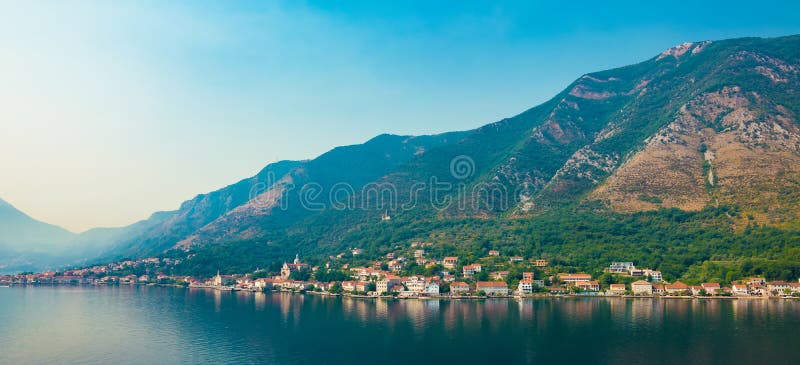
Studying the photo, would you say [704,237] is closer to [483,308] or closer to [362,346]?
[483,308]

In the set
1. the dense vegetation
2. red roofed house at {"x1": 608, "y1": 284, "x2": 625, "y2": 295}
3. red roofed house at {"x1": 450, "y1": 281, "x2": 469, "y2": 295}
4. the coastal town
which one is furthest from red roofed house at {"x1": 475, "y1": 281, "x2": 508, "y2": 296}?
red roofed house at {"x1": 608, "y1": 284, "x2": 625, "y2": 295}

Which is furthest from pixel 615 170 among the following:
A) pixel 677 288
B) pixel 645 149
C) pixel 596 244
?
pixel 677 288

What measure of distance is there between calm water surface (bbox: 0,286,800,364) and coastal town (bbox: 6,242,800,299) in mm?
7115

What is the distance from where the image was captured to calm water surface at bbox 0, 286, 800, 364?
131ft

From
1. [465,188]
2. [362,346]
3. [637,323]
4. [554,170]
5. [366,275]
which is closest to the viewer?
[362,346]

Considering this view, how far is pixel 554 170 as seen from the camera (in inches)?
5733

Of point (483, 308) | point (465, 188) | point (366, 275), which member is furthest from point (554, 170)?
point (483, 308)

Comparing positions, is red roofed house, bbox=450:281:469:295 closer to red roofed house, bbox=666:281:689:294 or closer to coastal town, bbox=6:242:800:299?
coastal town, bbox=6:242:800:299

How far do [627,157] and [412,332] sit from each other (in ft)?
313

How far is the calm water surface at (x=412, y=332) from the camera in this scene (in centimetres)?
3994

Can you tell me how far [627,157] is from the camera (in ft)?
417

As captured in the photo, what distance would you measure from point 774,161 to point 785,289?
3994 cm

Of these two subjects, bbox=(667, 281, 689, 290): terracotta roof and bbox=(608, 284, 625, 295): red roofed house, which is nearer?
bbox=(667, 281, 689, 290): terracotta roof

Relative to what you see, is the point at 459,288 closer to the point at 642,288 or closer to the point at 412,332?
the point at 642,288
